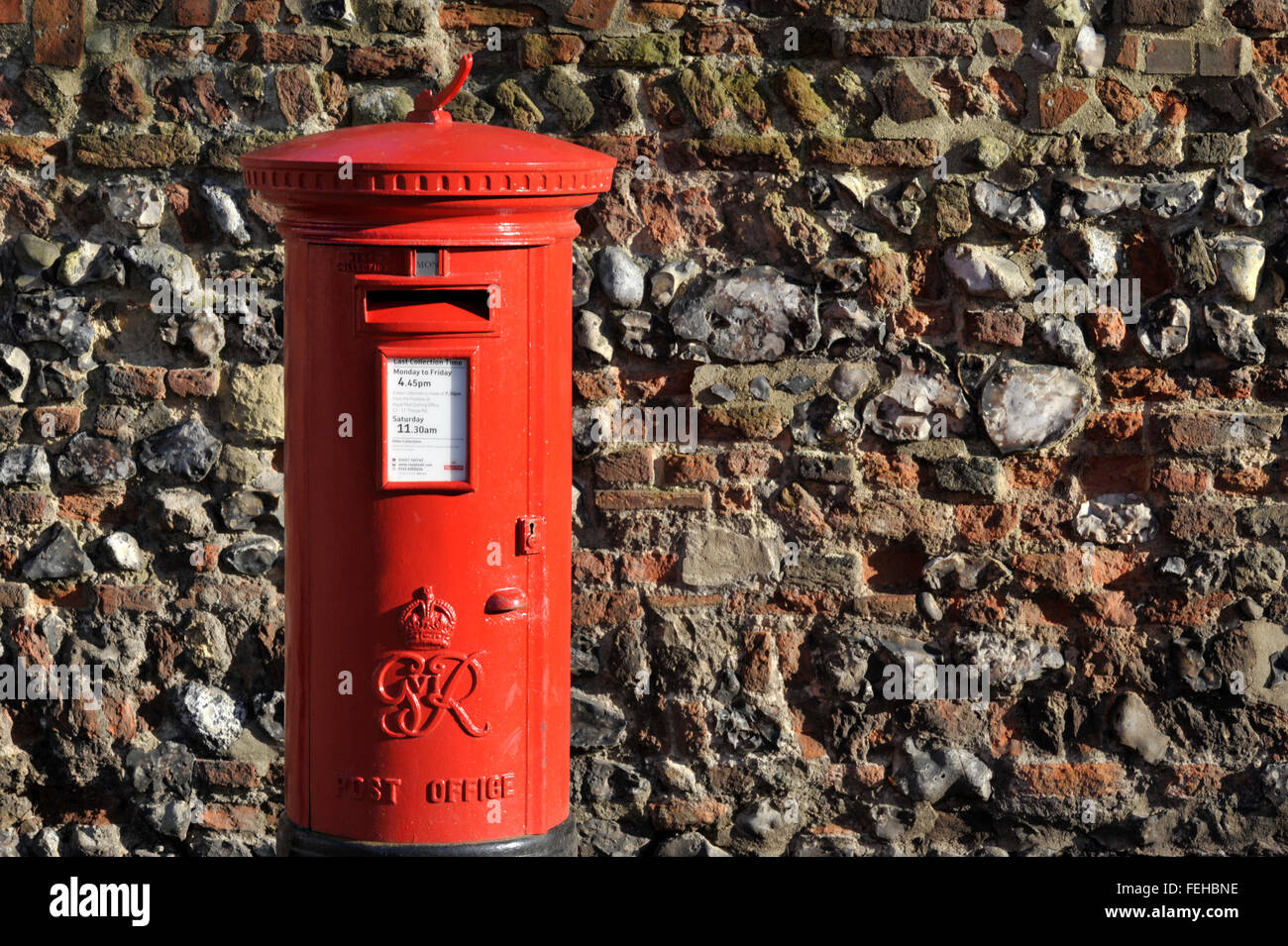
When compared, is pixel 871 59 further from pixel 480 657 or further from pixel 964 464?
pixel 480 657

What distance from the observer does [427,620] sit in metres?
3.25

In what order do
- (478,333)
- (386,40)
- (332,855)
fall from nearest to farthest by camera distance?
(478,333), (332,855), (386,40)

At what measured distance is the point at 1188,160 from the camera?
4.13m

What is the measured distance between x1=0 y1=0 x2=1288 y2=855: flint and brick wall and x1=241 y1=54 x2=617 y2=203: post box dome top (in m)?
0.93

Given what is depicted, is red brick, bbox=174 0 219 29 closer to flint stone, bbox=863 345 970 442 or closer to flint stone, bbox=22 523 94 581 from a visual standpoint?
flint stone, bbox=22 523 94 581

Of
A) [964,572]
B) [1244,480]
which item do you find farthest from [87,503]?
[1244,480]

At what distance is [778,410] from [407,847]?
1529 millimetres

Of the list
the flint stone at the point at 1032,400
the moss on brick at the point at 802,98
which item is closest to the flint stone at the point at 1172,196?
the flint stone at the point at 1032,400

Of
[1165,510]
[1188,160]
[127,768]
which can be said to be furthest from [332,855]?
[1188,160]

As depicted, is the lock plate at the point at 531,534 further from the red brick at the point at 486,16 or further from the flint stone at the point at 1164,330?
the flint stone at the point at 1164,330

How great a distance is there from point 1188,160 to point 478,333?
2046 mm

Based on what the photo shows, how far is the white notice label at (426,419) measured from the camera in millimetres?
3137

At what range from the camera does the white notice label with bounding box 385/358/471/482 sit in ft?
10.3

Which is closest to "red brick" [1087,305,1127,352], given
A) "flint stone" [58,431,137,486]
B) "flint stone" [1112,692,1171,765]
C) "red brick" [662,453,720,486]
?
"flint stone" [1112,692,1171,765]
